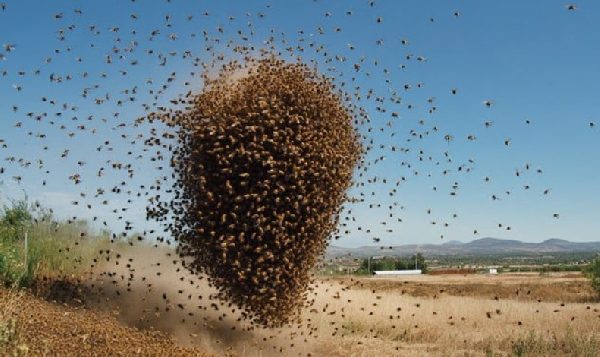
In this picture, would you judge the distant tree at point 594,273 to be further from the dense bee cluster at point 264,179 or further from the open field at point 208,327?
the dense bee cluster at point 264,179

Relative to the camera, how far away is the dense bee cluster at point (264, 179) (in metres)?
9.41

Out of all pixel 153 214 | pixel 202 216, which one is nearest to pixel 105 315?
pixel 153 214

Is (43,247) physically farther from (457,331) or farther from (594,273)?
(594,273)

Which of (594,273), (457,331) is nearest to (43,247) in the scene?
(457,331)

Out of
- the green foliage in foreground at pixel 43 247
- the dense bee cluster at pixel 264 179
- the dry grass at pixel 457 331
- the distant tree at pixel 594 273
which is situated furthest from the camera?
the distant tree at pixel 594 273

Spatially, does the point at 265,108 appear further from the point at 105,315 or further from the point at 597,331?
the point at 597,331

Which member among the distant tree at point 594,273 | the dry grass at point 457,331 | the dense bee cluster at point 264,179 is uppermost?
the dense bee cluster at point 264,179

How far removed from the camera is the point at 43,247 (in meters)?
17.8

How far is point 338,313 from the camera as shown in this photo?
17062mm

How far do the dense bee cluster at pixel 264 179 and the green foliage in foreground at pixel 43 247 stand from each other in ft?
25.3

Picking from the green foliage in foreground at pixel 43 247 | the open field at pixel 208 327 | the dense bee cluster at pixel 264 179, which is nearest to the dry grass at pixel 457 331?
the open field at pixel 208 327

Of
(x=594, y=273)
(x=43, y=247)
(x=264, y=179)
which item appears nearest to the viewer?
(x=264, y=179)

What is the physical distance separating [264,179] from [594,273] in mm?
20809

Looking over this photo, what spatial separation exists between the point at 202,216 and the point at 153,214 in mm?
1292
